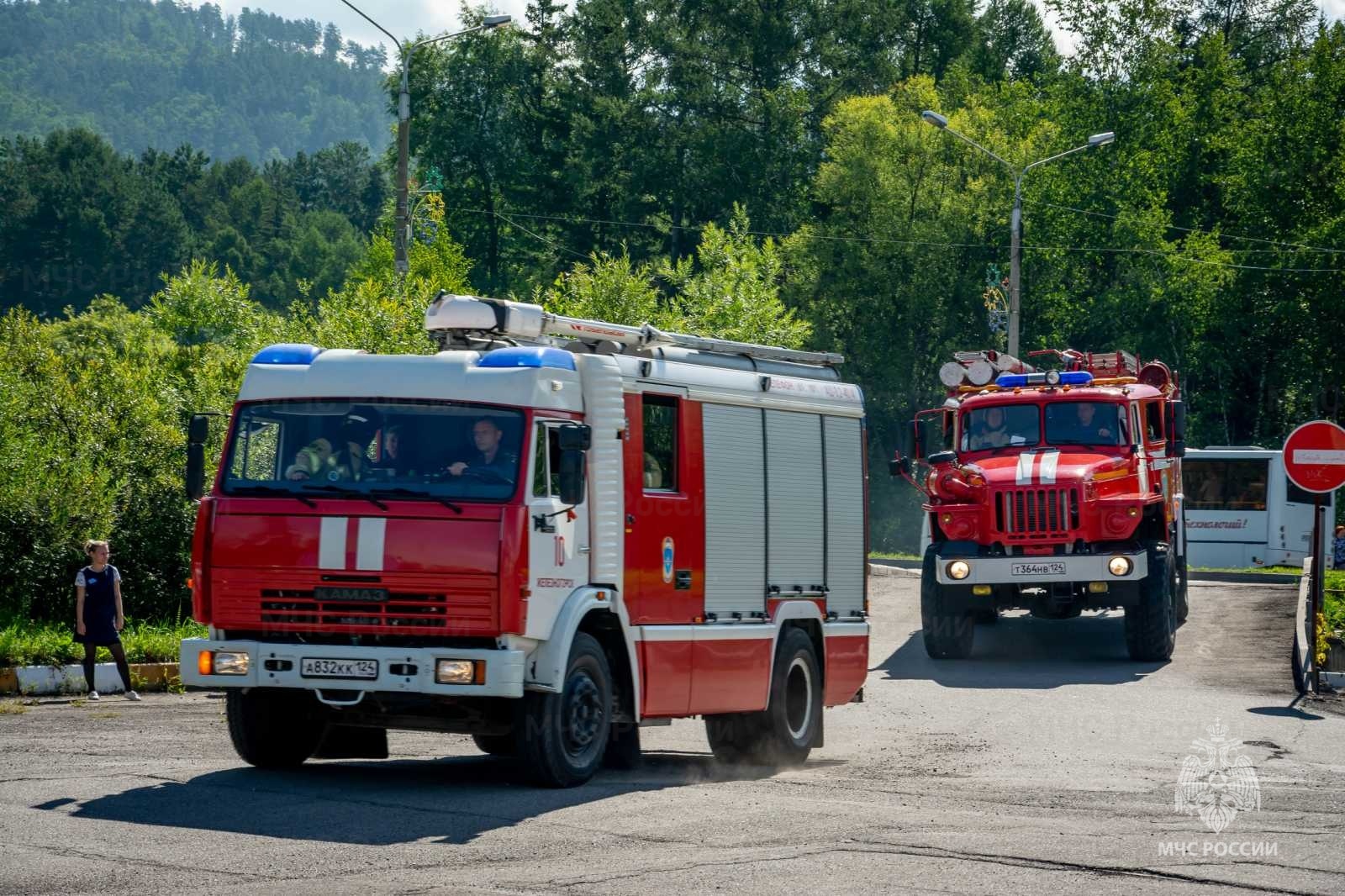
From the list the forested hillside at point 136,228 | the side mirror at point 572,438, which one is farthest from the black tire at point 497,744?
the forested hillside at point 136,228

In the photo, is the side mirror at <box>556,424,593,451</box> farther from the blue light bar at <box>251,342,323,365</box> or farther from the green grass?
the green grass

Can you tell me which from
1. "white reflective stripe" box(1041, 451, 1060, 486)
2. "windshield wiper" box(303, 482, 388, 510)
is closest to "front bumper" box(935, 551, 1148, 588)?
"white reflective stripe" box(1041, 451, 1060, 486)

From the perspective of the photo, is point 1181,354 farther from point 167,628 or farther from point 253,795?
point 253,795

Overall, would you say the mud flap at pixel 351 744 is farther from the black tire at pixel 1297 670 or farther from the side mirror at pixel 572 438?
the black tire at pixel 1297 670

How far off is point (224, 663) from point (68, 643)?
337 inches

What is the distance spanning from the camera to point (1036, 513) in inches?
880

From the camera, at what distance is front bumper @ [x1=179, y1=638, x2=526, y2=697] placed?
1061 centimetres

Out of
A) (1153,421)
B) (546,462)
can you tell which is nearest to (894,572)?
(1153,421)

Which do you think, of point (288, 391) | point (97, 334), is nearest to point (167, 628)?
point (288, 391)

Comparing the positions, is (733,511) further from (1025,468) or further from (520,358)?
(1025,468)

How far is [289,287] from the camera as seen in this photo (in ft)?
411

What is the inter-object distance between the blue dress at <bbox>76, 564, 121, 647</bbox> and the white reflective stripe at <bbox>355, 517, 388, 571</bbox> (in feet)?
24.6

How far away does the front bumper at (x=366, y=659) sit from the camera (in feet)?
34.8

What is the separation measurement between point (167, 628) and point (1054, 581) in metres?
10.6
